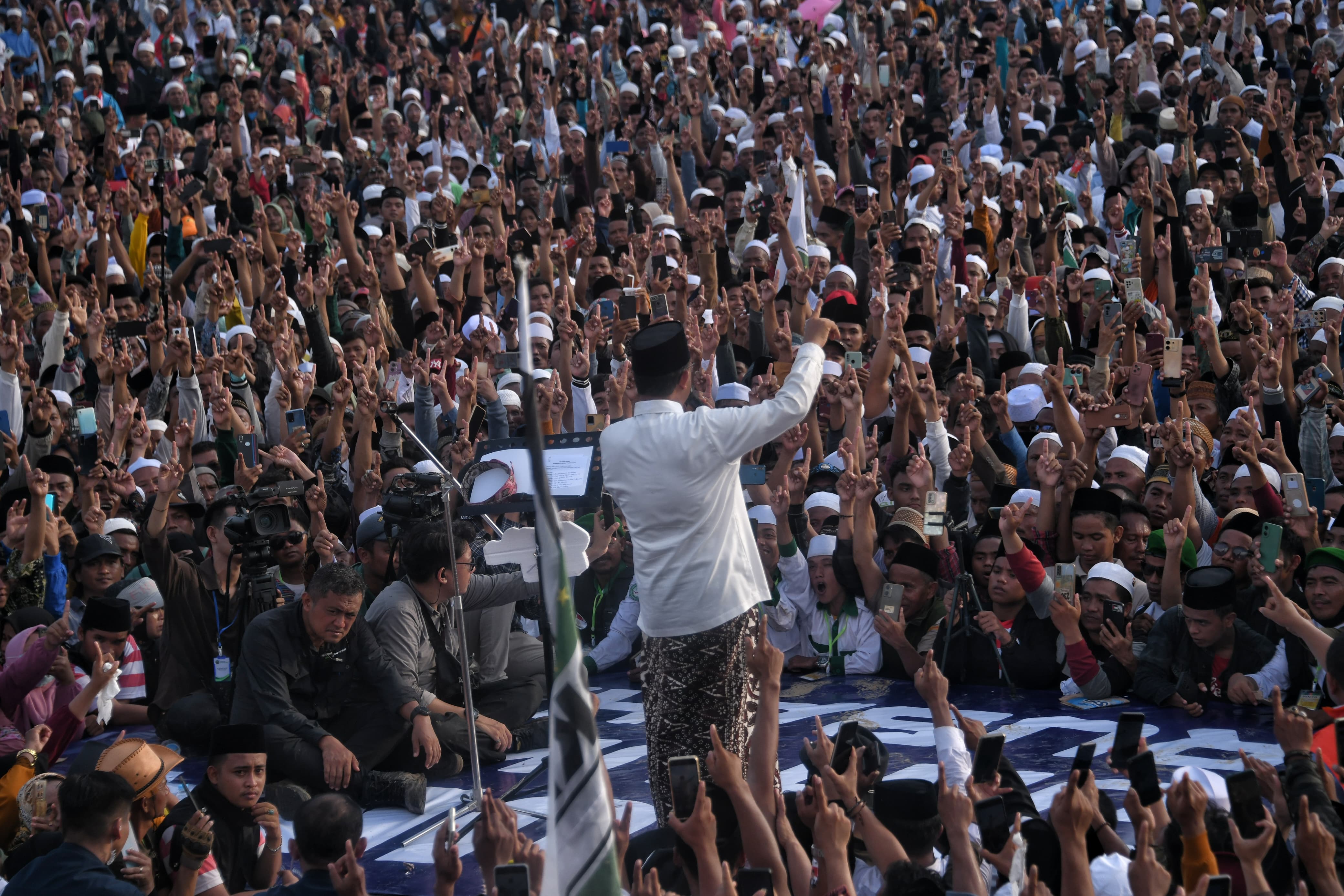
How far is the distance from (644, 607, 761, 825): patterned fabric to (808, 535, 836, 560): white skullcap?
132 inches

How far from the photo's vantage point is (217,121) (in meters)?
16.4

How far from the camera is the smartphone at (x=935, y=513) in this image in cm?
775

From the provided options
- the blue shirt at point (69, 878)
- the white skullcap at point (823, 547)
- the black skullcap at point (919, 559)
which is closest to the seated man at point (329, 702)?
the blue shirt at point (69, 878)

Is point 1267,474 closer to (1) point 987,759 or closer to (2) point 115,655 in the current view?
(1) point 987,759

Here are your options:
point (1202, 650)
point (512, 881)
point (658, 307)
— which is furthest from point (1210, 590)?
point (512, 881)

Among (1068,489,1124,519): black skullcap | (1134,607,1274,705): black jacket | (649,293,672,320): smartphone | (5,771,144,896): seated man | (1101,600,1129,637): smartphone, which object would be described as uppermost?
(649,293,672,320): smartphone

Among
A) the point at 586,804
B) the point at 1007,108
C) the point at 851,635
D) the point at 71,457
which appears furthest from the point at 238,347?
the point at 586,804

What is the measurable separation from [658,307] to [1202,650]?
13.2ft

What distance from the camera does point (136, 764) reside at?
5559 mm

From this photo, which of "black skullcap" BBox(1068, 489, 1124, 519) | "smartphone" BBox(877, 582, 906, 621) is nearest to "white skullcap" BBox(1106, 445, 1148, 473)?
"black skullcap" BBox(1068, 489, 1124, 519)

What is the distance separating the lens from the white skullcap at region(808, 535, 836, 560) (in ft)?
27.6

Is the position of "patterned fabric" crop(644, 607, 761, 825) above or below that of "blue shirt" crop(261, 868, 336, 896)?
above

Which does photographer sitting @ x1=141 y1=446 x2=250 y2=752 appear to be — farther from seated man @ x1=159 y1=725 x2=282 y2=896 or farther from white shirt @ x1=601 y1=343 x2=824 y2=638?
white shirt @ x1=601 y1=343 x2=824 y2=638

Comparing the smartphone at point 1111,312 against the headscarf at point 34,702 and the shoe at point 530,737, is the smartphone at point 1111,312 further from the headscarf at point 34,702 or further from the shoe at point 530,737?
the headscarf at point 34,702
